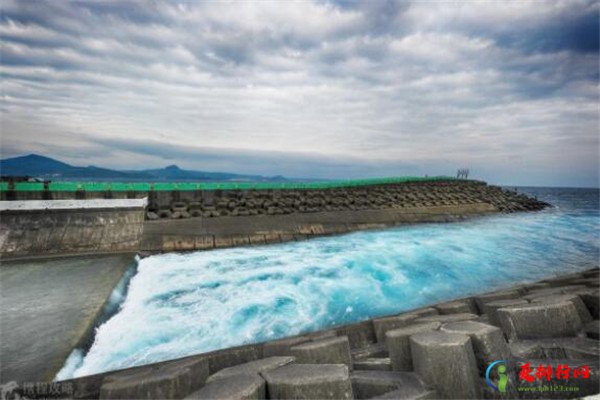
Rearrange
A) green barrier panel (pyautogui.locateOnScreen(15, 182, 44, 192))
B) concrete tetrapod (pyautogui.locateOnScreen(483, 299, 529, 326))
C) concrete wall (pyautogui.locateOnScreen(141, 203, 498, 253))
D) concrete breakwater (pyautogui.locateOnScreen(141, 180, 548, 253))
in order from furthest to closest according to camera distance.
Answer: concrete breakwater (pyautogui.locateOnScreen(141, 180, 548, 253)) → concrete wall (pyautogui.locateOnScreen(141, 203, 498, 253)) → green barrier panel (pyautogui.locateOnScreen(15, 182, 44, 192)) → concrete tetrapod (pyautogui.locateOnScreen(483, 299, 529, 326))

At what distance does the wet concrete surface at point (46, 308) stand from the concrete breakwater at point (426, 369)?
122 centimetres

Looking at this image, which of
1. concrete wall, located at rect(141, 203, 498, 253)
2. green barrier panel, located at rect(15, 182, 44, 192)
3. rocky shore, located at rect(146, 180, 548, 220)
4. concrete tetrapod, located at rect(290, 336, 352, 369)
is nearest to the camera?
concrete tetrapod, located at rect(290, 336, 352, 369)

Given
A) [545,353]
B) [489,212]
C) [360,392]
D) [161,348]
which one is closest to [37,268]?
[161,348]

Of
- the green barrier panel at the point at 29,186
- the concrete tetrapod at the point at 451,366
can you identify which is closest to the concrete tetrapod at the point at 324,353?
the concrete tetrapod at the point at 451,366

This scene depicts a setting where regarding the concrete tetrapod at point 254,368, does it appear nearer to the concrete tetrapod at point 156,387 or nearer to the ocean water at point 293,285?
the concrete tetrapod at point 156,387

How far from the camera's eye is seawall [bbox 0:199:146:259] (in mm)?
9961

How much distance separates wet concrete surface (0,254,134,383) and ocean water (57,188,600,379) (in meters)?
0.33

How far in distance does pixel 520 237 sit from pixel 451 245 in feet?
20.3

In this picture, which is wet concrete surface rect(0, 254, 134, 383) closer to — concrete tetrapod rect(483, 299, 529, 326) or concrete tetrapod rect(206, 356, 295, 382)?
concrete tetrapod rect(206, 356, 295, 382)

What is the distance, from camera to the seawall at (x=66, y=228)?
9961 millimetres

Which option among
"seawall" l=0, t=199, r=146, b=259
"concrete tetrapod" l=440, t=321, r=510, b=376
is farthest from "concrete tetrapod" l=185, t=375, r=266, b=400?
"seawall" l=0, t=199, r=146, b=259

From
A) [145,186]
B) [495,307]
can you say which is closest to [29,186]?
[145,186]

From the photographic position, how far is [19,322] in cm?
505

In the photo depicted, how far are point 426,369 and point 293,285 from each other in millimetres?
6234
